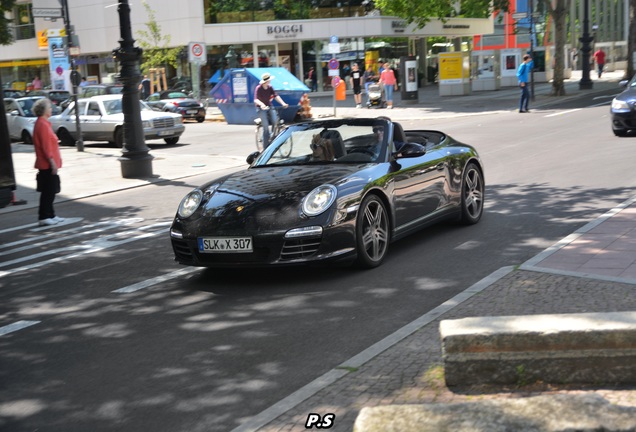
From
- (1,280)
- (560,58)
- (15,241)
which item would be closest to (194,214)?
(1,280)

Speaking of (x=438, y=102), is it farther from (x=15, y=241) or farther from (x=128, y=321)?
(x=128, y=321)

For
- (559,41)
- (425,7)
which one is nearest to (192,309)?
(559,41)

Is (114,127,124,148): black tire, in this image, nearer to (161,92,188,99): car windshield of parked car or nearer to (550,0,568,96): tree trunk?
(161,92,188,99): car windshield of parked car

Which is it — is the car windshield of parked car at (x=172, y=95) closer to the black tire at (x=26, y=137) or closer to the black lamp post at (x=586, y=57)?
the black tire at (x=26, y=137)

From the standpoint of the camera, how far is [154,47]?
163 feet

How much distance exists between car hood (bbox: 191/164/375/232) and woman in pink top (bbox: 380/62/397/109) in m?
27.8

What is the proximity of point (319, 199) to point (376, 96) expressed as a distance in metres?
29.8

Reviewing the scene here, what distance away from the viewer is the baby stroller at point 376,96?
37000 mm

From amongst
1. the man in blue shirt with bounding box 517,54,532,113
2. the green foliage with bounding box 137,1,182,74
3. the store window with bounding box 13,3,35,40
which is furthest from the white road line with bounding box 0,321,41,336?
the store window with bounding box 13,3,35,40

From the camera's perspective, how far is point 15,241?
11539 mm

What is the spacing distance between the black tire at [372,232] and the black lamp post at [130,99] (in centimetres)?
1006

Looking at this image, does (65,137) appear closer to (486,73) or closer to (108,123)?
(108,123)

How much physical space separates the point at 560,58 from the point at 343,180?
30489mm

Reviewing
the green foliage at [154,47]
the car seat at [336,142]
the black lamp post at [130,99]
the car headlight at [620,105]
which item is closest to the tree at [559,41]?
the car headlight at [620,105]
